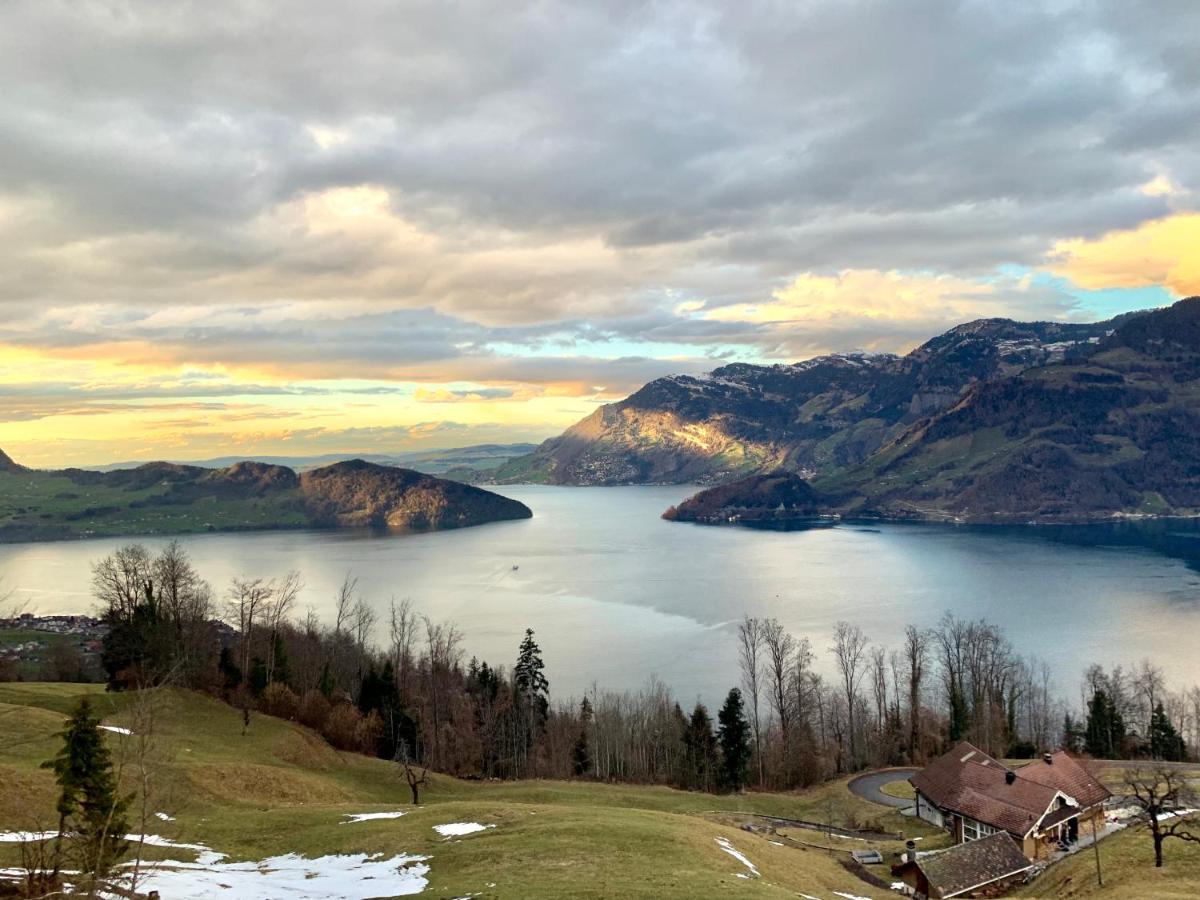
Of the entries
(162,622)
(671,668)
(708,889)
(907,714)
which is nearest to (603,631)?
(671,668)

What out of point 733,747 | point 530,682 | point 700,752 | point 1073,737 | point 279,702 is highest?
point 279,702

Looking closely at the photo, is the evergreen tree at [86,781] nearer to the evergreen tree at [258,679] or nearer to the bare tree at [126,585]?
the evergreen tree at [258,679]

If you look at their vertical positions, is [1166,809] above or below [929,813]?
above

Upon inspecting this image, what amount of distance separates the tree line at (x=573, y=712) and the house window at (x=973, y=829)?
28.2m

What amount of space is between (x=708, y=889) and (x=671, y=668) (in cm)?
10969

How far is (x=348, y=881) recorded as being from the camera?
30906 mm

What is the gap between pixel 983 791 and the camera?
189 ft

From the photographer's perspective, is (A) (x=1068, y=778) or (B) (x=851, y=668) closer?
(A) (x=1068, y=778)

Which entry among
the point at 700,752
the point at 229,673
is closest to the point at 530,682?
the point at 700,752

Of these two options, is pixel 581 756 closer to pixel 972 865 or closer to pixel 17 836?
pixel 972 865

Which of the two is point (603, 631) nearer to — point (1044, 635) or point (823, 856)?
point (1044, 635)

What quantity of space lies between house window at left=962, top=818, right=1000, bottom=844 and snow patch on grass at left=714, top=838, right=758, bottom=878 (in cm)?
2426

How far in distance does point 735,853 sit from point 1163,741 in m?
75.4

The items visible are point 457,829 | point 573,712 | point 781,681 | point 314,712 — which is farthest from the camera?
point 573,712
